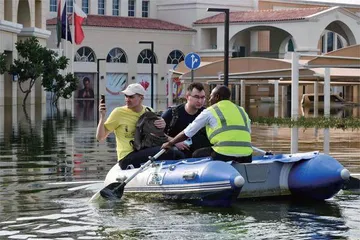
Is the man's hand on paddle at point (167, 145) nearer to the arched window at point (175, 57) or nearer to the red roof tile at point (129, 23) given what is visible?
the red roof tile at point (129, 23)

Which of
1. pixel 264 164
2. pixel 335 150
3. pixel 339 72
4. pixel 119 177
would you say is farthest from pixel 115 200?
pixel 339 72

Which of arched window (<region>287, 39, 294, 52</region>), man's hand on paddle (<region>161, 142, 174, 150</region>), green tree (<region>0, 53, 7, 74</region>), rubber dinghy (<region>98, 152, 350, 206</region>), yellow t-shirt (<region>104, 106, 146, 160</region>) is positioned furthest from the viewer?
arched window (<region>287, 39, 294, 52</region>)

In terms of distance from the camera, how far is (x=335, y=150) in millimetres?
22719

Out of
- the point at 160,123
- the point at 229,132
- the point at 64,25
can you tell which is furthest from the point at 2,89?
the point at 229,132

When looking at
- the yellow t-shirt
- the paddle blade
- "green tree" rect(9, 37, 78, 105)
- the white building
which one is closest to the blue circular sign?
the yellow t-shirt

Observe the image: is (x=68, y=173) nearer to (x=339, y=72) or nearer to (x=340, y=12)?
(x=339, y=72)

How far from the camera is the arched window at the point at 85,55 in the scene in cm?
8912

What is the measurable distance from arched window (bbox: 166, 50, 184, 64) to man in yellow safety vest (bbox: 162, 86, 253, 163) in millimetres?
81480

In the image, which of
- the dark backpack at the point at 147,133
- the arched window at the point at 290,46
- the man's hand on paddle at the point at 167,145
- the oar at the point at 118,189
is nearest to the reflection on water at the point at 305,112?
the dark backpack at the point at 147,133

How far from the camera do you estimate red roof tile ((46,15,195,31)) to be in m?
90.6

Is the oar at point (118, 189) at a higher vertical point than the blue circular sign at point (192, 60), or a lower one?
lower

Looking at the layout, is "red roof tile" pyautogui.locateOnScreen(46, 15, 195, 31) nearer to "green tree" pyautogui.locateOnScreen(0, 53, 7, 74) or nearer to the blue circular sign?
"green tree" pyautogui.locateOnScreen(0, 53, 7, 74)

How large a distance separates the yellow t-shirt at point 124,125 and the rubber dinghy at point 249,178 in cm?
77

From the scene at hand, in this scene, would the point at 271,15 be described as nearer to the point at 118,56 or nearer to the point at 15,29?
the point at 118,56
